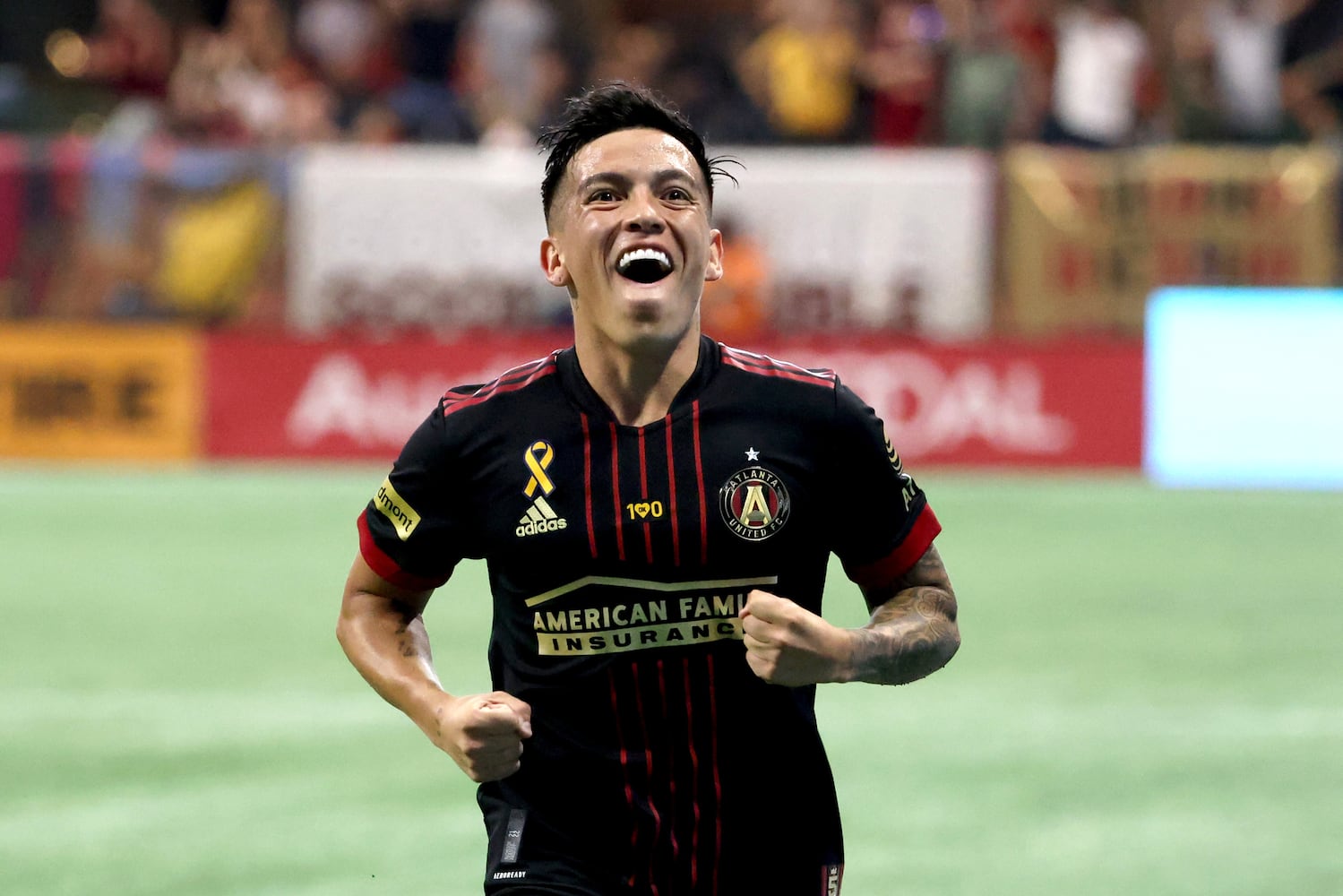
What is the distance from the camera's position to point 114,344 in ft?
51.0

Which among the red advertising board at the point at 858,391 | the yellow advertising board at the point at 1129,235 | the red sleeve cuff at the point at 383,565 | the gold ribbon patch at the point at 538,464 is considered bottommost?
the red sleeve cuff at the point at 383,565

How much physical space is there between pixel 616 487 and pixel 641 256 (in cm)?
41

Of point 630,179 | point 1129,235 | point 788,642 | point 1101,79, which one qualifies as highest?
point 1101,79

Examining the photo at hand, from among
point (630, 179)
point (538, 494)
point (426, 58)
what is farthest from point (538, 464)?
point (426, 58)

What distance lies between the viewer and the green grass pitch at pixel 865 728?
5.18 metres

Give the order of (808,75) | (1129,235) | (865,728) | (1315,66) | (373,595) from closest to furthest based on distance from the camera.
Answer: (373,595) < (865,728) < (1129,235) < (808,75) < (1315,66)

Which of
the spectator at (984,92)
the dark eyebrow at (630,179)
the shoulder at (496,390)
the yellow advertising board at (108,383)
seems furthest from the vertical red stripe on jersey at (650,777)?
the spectator at (984,92)

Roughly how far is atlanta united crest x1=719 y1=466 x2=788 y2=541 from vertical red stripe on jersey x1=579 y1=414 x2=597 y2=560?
8.9 inches

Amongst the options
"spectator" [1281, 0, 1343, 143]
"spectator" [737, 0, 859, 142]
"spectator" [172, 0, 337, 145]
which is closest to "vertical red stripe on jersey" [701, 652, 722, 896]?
"spectator" [737, 0, 859, 142]

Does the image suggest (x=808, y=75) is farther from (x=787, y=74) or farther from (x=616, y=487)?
(x=616, y=487)

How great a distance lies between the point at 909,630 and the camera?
3422 millimetres

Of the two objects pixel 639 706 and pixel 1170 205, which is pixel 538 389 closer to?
pixel 639 706

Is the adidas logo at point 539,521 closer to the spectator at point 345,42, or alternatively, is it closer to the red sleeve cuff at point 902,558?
the red sleeve cuff at point 902,558

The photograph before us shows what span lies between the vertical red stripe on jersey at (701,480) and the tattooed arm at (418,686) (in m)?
0.42
